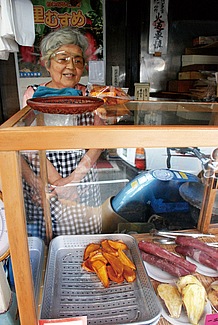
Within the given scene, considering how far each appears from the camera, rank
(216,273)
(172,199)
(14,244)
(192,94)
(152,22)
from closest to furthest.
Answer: (14,244)
(216,273)
(172,199)
(192,94)
(152,22)

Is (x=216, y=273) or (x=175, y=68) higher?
(x=175, y=68)

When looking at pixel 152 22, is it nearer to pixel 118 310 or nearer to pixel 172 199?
pixel 172 199

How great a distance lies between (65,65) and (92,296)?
3.85 ft

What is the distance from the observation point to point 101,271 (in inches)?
30.3

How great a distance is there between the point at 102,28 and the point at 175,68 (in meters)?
1.10

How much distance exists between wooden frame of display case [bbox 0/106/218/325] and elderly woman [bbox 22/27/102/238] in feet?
0.67

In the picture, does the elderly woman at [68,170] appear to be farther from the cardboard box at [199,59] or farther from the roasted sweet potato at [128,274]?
the cardboard box at [199,59]

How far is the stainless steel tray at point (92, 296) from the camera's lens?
66cm

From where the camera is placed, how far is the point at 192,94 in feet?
9.73

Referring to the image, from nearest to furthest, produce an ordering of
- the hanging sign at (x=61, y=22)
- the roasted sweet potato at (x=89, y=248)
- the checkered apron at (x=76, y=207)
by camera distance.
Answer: the roasted sweet potato at (x=89, y=248)
the checkered apron at (x=76, y=207)
the hanging sign at (x=61, y=22)

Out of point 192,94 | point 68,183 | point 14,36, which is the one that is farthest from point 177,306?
point 192,94

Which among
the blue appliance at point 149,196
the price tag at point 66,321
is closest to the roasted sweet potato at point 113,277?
the price tag at point 66,321

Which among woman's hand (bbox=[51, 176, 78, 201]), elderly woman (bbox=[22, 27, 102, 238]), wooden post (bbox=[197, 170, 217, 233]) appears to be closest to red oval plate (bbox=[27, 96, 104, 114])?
elderly woman (bbox=[22, 27, 102, 238])

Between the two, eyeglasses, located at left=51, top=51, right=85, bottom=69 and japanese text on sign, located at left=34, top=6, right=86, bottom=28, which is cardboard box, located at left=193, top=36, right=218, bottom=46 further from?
eyeglasses, located at left=51, top=51, right=85, bottom=69
